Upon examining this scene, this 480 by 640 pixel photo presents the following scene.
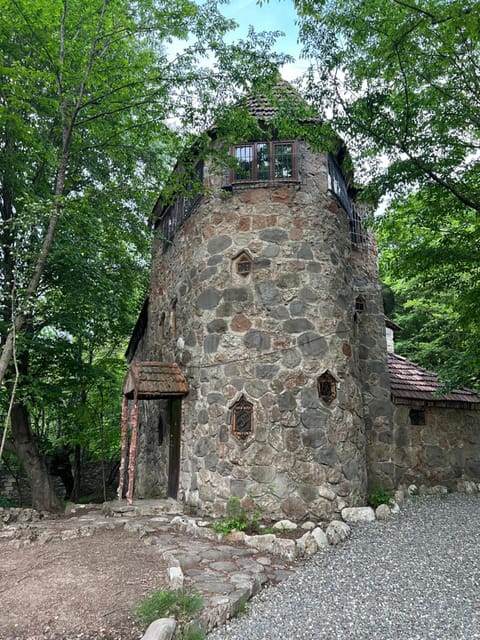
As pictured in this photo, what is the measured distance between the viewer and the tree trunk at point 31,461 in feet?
31.2

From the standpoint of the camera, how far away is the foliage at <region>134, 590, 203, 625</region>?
10.6 ft

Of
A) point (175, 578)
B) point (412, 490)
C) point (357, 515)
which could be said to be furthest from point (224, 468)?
point (412, 490)

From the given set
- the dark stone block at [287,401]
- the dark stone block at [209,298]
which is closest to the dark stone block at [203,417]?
the dark stone block at [287,401]

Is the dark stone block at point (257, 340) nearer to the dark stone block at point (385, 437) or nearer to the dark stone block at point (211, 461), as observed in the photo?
the dark stone block at point (211, 461)

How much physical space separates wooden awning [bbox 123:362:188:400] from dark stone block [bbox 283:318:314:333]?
210 centimetres

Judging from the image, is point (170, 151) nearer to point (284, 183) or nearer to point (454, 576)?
point (284, 183)

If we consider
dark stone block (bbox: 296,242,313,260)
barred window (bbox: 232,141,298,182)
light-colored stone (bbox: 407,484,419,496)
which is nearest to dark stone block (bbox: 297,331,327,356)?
dark stone block (bbox: 296,242,313,260)

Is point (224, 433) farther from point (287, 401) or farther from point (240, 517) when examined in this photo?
point (240, 517)

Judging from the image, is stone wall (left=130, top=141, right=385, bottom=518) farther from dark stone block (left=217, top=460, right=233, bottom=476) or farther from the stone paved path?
the stone paved path

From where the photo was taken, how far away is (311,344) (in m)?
7.01

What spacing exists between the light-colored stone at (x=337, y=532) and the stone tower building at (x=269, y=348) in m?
0.57

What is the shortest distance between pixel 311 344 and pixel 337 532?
273 cm

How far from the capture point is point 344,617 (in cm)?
356

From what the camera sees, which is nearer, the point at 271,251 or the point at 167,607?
the point at 167,607
